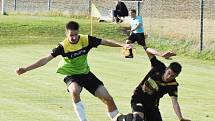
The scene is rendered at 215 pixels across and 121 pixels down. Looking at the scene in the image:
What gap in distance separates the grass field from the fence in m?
2.70

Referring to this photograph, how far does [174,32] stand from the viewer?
1188 inches

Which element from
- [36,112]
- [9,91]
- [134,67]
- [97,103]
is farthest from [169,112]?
[134,67]

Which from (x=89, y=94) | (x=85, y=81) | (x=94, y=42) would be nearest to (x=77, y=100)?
(x=85, y=81)

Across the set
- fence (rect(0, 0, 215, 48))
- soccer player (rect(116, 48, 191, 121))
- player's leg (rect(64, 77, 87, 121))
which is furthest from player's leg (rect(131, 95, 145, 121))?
fence (rect(0, 0, 215, 48))

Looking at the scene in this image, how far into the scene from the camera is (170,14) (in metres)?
35.1

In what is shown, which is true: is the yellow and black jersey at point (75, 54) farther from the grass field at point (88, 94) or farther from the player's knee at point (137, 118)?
the player's knee at point (137, 118)

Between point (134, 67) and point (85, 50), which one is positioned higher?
point (85, 50)

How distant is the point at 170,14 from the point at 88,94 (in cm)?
2014

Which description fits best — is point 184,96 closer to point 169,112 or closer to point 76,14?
point 169,112

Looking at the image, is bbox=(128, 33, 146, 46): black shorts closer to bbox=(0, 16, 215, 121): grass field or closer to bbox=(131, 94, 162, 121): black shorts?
bbox=(0, 16, 215, 121): grass field

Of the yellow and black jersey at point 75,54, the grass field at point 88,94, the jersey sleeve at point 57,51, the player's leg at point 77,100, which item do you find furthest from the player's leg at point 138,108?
the grass field at point 88,94

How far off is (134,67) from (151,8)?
50.1ft

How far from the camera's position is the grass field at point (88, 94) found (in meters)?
13.0

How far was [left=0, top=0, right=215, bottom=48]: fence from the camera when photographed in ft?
95.3
